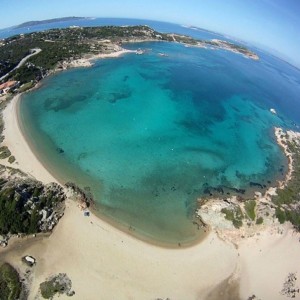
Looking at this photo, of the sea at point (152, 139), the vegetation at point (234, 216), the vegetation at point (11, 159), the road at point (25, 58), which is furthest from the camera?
the road at point (25, 58)

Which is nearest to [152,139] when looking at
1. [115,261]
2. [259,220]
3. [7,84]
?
[259,220]

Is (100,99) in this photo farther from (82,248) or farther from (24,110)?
(82,248)

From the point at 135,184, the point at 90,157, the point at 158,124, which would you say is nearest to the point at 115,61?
the point at 158,124

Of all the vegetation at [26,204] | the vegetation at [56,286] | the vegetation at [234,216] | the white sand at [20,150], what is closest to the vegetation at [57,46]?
the white sand at [20,150]

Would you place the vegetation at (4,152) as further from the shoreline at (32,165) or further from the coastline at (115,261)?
the coastline at (115,261)

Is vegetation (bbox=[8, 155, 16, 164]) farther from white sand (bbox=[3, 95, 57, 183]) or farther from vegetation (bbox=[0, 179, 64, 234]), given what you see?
vegetation (bbox=[0, 179, 64, 234])

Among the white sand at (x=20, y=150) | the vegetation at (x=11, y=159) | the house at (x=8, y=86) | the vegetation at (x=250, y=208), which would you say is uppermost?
the vegetation at (x=250, y=208)
